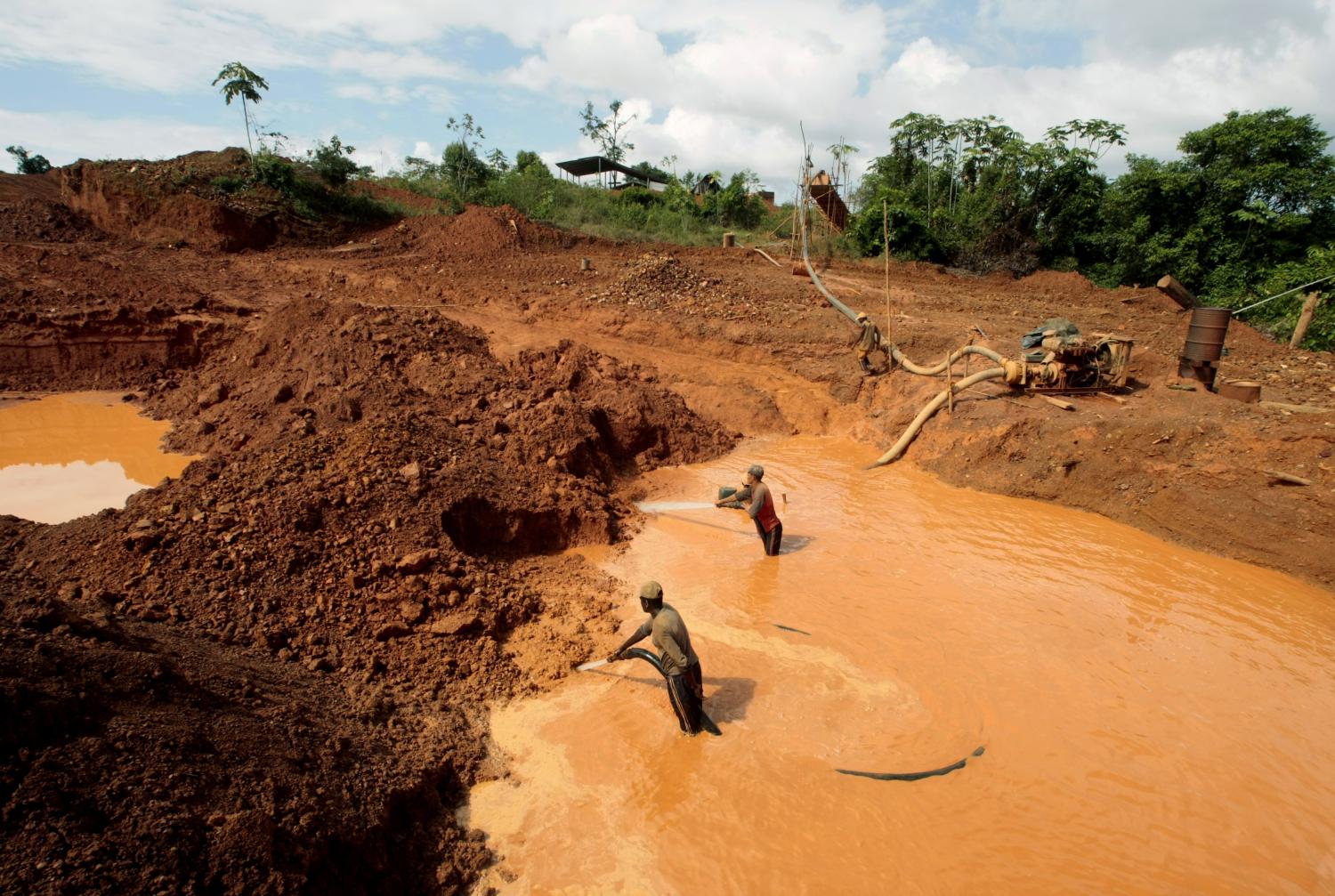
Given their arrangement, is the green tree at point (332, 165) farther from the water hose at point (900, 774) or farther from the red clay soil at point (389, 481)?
the water hose at point (900, 774)

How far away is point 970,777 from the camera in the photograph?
4855 mm

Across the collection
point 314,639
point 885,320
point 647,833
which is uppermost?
point 885,320

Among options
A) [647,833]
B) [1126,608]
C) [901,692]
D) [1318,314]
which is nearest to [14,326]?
[647,833]

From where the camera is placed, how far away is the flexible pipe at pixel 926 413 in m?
10.9

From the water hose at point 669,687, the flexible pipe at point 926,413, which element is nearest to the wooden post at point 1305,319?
the flexible pipe at point 926,413

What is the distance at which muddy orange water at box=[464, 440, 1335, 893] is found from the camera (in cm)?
424

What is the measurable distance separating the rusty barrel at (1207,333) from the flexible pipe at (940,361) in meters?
2.57

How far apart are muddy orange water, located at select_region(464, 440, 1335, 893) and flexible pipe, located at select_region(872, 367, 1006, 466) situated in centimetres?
297

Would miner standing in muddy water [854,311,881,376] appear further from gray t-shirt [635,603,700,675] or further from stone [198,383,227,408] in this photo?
stone [198,383,227,408]

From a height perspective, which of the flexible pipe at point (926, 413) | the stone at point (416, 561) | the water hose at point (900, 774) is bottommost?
the water hose at point (900, 774)

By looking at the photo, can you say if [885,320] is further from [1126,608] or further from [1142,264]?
[1142,264]

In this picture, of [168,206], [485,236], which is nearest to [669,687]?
[485,236]

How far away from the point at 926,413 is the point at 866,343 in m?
2.45

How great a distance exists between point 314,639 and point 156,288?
13686mm
